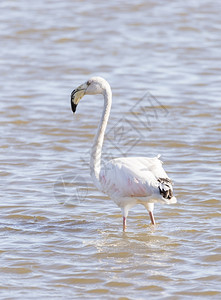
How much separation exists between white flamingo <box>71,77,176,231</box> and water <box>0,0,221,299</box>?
500mm

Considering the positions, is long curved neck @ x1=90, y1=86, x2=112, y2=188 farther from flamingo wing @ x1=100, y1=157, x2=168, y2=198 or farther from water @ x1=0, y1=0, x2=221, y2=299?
water @ x1=0, y1=0, x2=221, y2=299

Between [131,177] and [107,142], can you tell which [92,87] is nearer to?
[131,177]

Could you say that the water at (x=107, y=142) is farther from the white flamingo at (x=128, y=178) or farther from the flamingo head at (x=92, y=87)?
the flamingo head at (x=92, y=87)

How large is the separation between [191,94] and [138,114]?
1.50 meters

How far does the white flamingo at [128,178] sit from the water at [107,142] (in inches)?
19.7

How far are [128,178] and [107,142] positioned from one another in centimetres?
374

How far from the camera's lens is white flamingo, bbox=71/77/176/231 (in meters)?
7.54

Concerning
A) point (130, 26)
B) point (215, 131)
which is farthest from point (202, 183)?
point (130, 26)

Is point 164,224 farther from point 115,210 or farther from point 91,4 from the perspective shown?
point 91,4

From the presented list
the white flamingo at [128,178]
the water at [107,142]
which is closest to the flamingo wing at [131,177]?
the white flamingo at [128,178]

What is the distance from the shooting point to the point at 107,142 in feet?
37.2

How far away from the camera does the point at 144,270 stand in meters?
6.88

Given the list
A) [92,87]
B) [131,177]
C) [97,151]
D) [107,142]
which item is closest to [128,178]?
[131,177]

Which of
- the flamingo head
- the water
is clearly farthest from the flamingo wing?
the flamingo head
